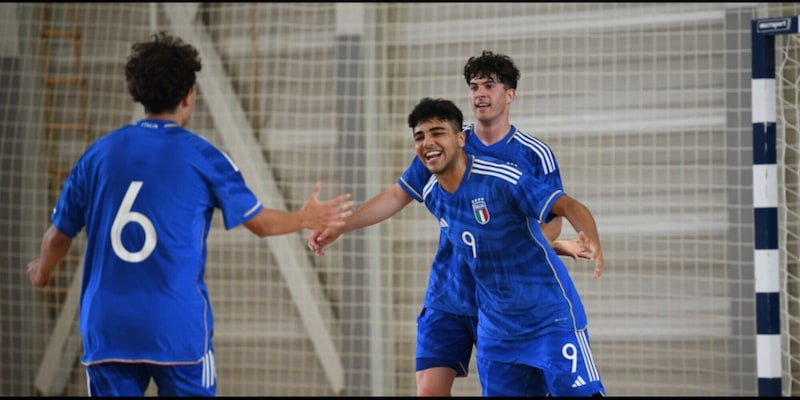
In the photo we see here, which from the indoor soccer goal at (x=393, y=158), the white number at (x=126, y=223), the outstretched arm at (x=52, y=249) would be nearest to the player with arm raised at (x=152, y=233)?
the white number at (x=126, y=223)

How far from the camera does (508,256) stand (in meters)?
4.26

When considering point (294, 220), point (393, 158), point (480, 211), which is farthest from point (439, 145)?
point (393, 158)

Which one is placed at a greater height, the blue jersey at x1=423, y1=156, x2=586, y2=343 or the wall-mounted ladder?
the wall-mounted ladder

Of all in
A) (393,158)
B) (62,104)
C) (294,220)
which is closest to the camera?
(294,220)

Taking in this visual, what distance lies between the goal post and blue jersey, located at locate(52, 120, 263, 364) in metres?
3.76

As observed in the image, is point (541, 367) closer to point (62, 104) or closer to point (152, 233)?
point (152, 233)

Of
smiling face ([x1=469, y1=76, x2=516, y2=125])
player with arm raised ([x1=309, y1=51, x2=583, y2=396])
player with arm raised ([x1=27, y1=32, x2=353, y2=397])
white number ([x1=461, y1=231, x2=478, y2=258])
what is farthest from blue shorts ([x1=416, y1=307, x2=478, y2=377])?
player with arm raised ([x1=27, y1=32, x2=353, y2=397])

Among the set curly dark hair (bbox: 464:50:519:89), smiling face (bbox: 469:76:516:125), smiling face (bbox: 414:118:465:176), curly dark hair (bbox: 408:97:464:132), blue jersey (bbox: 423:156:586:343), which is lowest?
blue jersey (bbox: 423:156:586:343)

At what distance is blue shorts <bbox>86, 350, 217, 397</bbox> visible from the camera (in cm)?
343

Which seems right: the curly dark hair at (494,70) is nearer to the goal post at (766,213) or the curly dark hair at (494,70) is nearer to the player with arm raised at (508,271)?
the player with arm raised at (508,271)

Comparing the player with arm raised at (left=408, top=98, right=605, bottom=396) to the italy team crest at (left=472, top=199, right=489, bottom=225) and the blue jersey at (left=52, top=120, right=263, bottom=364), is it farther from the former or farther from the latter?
the blue jersey at (left=52, top=120, right=263, bottom=364)

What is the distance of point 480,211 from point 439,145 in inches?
13.7

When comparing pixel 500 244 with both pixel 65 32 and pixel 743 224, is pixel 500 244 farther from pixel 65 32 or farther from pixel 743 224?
pixel 65 32

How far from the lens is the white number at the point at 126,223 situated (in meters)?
3.39
